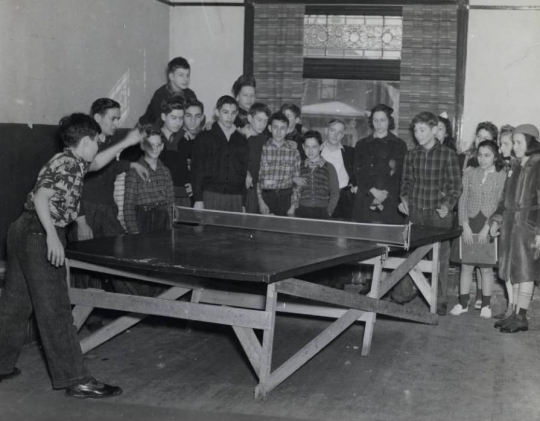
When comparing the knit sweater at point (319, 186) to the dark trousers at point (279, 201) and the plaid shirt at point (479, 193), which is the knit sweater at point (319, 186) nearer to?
the dark trousers at point (279, 201)

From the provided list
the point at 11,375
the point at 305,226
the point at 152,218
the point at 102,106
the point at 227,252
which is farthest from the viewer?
the point at 152,218

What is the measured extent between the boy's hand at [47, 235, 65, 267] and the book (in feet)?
12.2

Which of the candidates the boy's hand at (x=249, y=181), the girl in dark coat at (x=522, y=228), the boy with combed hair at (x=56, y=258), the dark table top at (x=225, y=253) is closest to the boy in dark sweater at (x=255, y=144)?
the boy's hand at (x=249, y=181)

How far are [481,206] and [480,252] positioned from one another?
1.31ft

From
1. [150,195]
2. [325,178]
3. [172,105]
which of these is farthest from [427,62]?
[150,195]

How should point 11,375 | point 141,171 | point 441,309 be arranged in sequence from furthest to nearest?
point 441,309 < point 141,171 < point 11,375

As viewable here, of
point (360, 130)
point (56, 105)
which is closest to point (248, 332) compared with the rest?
point (56, 105)

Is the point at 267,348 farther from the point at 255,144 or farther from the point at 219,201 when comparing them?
the point at 255,144

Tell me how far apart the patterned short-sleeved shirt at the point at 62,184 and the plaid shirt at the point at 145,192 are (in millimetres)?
1672

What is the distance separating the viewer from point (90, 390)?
428 cm

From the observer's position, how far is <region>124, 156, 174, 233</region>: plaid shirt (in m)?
6.02

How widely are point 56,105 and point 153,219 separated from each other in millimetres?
1684

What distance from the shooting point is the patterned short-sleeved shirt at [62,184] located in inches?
165

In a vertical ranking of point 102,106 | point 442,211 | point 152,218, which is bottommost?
point 152,218
